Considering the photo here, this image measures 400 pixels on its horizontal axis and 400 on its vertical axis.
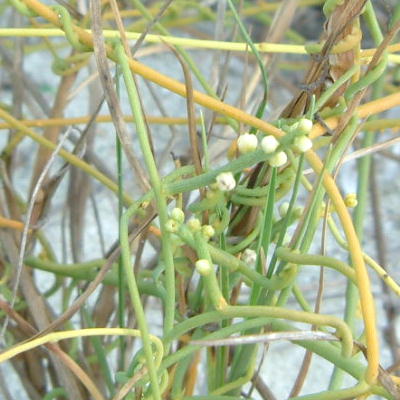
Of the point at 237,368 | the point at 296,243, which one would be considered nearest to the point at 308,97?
the point at 296,243

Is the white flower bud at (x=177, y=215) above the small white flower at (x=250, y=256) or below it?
below

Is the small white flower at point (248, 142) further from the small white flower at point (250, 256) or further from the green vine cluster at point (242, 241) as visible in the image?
the small white flower at point (250, 256)

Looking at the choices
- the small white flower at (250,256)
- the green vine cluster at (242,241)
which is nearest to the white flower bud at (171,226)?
the green vine cluster at (242,241)

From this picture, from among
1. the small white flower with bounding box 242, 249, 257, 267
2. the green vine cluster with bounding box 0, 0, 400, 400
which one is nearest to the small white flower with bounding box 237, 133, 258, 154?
the green vine cluster with bounding box 0, 0, 400, 400

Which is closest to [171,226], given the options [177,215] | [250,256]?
[177,215]

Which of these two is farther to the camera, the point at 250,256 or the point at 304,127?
the point at 250,256

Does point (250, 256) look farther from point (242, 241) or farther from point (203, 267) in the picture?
point (203, 267)

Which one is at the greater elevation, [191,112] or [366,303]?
[191,112]
